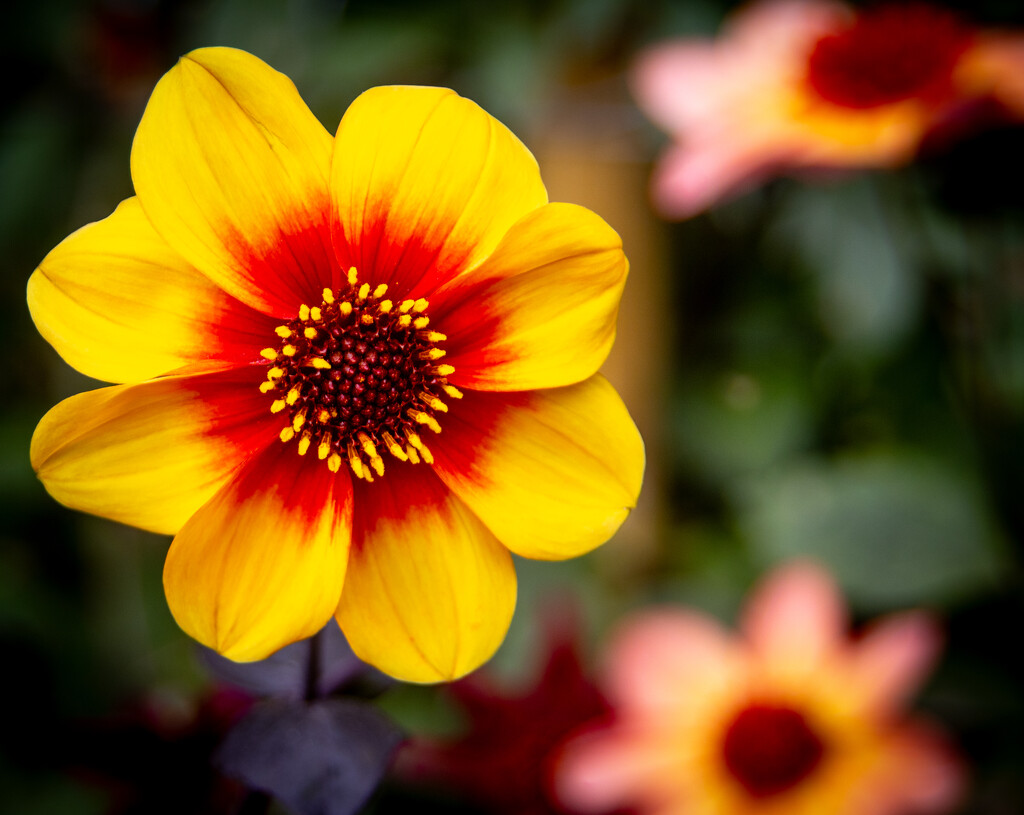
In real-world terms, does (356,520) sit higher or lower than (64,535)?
higher

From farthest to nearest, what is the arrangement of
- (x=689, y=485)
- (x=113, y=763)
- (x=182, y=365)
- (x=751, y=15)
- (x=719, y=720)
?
(x=689, y=485) < (x=751, y=15) < (x=719, y=720) < (x=113, y=763) < (x=182, y=365)

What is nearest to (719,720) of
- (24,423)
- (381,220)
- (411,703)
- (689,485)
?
(411,703)

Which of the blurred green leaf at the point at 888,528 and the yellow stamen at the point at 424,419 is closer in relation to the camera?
the yellow stamen at the point at 424,419

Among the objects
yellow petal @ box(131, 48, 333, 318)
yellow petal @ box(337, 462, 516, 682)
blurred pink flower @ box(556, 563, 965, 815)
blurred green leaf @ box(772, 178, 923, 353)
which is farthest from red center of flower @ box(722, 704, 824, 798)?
yellow petal @ box(131, 48, 333, 318)

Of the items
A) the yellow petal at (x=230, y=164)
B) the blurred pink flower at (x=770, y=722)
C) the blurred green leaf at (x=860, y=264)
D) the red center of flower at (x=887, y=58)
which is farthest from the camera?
the blurred green leaf at (x=860, y=264)

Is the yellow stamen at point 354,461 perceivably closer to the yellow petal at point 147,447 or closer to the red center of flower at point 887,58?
the yellow petal at point 147,447

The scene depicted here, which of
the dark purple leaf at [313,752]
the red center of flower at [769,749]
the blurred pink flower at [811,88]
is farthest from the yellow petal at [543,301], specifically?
the red center of flower at [769,749]

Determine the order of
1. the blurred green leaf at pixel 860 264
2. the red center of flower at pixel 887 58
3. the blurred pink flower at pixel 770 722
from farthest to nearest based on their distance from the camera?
1. the blurred green leaf at pixel 860 264
2. the red center of flower at pixel 887 58
3. the blurred pink flower at pixel 770 722

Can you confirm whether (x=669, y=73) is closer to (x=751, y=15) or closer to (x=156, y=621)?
(x=751, y=15)
